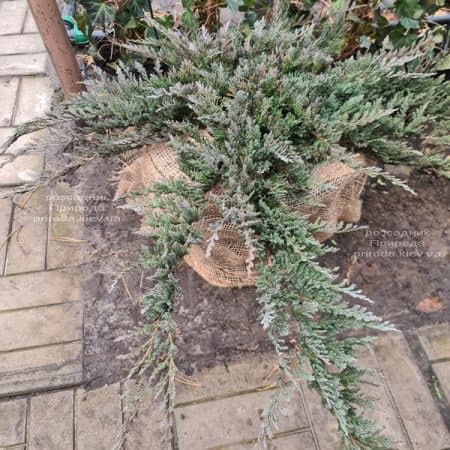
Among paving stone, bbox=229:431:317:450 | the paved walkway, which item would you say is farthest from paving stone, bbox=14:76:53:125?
paving stone, bbox=229:431:317:450

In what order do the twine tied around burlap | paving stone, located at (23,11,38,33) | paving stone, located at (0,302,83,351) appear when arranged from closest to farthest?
1. the twine tied around burlap
2. paving stone, located at (0,302,83,351)
3. paving stone, located at (23,11,38,33)

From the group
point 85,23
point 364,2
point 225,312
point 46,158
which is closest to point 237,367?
point 225,312

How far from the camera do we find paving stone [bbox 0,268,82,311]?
1.74m

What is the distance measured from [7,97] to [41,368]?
61.4 inches

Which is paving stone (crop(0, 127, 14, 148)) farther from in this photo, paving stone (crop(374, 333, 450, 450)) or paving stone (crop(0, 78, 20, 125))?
paving stone (crop(374, 333, 450, 450))

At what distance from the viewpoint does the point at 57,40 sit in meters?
1.78

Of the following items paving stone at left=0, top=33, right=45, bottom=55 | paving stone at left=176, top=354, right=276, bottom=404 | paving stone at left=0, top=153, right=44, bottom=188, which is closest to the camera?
paving stone at left=176, top=354, right=276, bottom=404

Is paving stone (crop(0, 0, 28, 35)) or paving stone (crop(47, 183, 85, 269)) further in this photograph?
paving stone (crop(0, 0, 28, 35))

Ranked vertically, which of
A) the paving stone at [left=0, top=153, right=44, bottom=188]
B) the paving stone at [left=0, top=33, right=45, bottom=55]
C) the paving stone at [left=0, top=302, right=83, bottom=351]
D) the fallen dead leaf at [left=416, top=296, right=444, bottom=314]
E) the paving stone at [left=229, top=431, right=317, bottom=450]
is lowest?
the paving stone at [left=0, top=302, right=83, bottom=351]

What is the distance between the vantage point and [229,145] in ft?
4.09

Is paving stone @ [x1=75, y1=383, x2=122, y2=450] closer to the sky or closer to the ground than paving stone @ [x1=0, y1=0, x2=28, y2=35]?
closer to the ground

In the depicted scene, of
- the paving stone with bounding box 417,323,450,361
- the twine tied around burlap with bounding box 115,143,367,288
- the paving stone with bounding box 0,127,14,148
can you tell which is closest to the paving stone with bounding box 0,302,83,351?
the twine tied around burlap with bounding box 115,143,367,288

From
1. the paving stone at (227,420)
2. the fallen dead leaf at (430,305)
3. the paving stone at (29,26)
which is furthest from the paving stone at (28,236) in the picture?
the fallen dead leaf at (430,305)

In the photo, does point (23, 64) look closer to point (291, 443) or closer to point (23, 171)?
point (23, 171)
